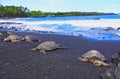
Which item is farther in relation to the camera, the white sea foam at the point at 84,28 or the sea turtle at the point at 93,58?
the white sea foam at the point at 84,28

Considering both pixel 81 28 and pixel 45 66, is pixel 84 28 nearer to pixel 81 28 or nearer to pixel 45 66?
pixel 81 28

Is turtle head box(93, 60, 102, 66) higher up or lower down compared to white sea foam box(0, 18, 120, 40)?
higher up

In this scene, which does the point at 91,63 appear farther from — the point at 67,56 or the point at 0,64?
the point at 0,64

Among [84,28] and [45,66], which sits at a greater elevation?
[45,66]

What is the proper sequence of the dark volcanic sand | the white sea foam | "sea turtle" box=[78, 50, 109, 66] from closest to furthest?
1. the dark volcanic sand
2. "sea turtle" box=[78, 50, 109, 66]
3. the white sea foam

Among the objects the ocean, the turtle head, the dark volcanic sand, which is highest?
the turtle head

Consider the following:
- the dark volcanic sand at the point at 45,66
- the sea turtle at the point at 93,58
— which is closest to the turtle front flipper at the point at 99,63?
the sea turtle at the point at 93,58

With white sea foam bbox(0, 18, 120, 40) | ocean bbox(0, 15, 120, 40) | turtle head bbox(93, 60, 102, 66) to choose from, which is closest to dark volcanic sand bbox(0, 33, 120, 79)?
turtle head bbox(93, 60, 102, 66)

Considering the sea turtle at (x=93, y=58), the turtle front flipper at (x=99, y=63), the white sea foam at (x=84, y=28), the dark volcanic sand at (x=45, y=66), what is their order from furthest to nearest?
the white sea foam at (x=84, y=28), the sea turtle at (x=93, y=58), the turtle front flipper at (x=99, y=63), the dark volcanic sand at (x=45, y=66)

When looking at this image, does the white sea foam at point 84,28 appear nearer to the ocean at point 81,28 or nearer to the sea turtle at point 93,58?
the ocean at point 81,28

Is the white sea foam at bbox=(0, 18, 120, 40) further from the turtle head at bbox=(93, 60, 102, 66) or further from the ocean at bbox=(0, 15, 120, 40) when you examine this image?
the turtle head at bbox=(93, 60, 102, 66)

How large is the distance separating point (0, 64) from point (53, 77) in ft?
8.05

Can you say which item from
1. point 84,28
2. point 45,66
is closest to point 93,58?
point 45,66

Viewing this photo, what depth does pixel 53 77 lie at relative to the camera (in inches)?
307
